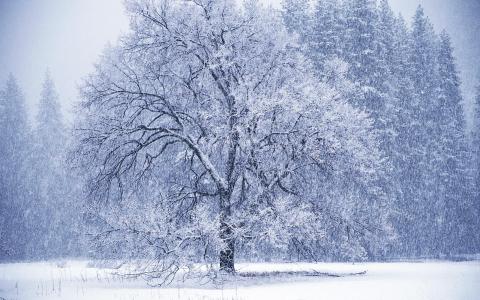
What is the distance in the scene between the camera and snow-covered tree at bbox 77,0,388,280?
51.5 feet

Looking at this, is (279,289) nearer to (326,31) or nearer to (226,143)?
(226,143)

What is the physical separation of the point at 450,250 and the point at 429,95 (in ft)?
38.9

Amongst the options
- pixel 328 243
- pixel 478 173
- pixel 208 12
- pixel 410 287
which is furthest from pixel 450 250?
pixel 208 12

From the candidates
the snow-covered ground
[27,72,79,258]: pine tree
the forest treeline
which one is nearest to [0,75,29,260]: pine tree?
[27,72,79,258]: pine tree

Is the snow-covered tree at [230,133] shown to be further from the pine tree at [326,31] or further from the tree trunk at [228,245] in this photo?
the pine tree at [326,31]

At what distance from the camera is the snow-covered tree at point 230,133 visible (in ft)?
51.5

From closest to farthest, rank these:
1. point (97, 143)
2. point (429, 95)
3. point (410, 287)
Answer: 1. point (410, 287)
2. point (97, 143)
3. point (429, 95)

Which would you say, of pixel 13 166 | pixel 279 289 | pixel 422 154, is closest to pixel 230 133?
pixel 279 289

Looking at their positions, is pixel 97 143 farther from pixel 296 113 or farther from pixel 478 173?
pixel 478 173

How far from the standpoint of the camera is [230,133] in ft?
55.0

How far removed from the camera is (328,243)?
18.0 metres

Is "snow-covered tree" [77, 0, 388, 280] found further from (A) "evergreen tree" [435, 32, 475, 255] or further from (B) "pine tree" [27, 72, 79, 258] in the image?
(B) "pine tree" [27, 72, 79, 258]

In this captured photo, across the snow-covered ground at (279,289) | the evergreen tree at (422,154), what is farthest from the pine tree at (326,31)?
the snow-covered ground at (279,289)

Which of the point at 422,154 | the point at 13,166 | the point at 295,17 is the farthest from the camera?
the point at 13,166
